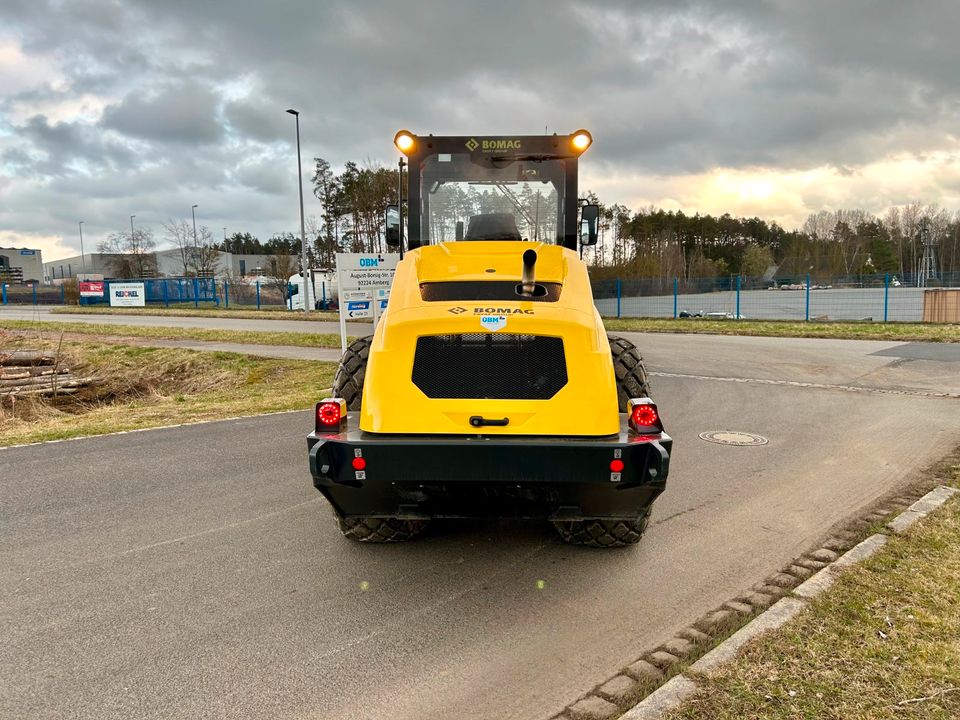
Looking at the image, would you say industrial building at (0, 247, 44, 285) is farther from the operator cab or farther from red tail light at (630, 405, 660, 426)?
red tail light at (630, 405, 660, 426)

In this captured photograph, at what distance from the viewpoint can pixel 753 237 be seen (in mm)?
89438

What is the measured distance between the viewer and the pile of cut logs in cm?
1287

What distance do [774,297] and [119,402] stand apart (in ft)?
80.5

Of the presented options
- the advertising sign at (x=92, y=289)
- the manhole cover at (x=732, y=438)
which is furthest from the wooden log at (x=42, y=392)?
the advertising sign at (x=92, y=289)

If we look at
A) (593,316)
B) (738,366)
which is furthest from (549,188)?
(738,366)

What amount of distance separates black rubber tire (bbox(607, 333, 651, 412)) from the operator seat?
55.3 inches

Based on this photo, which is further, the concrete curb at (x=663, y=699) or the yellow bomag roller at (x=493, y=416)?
the yellow bomag roller at (x=493, y=416)

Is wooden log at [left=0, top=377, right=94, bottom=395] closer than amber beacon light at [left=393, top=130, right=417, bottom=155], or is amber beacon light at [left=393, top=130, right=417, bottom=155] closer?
amber beacon light at [left=393, top=130, right=417, bottom=155]

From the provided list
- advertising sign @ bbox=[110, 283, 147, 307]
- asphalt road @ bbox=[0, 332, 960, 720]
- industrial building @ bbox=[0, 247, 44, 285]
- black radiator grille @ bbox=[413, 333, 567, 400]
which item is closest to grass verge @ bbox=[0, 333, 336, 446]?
asphalt road @ bbox=[0, 332, 960, 720]

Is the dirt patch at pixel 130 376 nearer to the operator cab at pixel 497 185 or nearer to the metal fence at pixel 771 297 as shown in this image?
the operator cab at pixel 497 185

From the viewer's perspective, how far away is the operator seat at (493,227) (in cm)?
536

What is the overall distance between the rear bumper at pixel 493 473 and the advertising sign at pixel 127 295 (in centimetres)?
4809

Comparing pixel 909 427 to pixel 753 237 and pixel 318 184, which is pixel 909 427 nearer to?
pixel 318 184

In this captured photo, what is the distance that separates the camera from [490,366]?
379 cm
